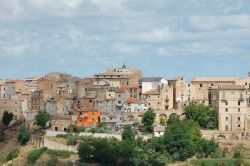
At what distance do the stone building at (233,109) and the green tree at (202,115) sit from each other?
1129 mm

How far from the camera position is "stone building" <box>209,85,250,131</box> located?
65000 millimetres

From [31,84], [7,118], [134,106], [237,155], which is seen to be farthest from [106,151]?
[31,84]

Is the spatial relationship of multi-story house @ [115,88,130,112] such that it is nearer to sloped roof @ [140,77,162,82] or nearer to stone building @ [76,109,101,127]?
stone building @ [76,109,101,127]

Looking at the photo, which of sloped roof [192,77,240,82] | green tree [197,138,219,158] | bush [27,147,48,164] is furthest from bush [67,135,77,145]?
sloped roof [192,77,240,82]

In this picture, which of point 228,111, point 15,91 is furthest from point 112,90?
point 228,111

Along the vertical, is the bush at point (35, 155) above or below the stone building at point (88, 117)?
below

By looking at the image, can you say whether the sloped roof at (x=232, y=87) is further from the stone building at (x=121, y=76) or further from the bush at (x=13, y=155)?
the bush at (x=13, y=155)

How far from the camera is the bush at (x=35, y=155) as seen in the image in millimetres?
65125

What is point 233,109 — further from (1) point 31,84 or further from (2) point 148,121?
(1) point 31,84

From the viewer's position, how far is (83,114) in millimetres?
71875

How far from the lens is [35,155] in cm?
6538

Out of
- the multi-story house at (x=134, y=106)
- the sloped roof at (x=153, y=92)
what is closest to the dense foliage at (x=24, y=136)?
the multi-story house at (x=134, y=106)

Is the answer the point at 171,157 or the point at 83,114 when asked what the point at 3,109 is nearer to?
the point at 83,114

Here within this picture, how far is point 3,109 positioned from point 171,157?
73.3ft
